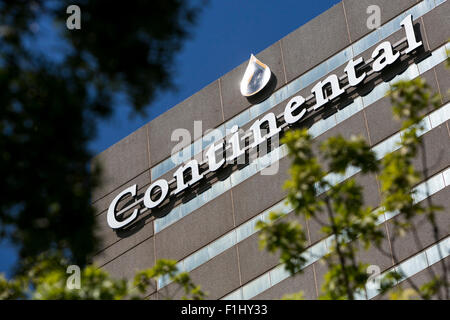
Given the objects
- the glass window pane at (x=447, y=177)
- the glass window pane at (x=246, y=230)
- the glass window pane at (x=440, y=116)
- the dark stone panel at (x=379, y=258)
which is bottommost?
the dark stone panel at (x=379, y=258)

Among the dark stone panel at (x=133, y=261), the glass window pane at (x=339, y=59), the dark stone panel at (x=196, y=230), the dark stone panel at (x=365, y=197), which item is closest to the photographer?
the dark stone panel at (x=365, y=197)

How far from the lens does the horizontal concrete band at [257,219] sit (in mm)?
24906

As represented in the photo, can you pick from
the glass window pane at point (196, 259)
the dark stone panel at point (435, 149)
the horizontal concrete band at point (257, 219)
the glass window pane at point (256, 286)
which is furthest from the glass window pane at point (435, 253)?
the glass window pane at point (196, 259)

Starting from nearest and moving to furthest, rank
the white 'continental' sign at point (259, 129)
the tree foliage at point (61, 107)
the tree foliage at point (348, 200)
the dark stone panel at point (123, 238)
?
the tree foliage at point (61, 107) → the tree foliage at point (348, 200) → the white 'continental' sign at point (259, 129) → the dark stone panel at point (123, 238)

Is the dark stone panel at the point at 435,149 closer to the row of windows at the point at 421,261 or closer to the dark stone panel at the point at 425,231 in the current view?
the dark stone panel at the point at 425,231

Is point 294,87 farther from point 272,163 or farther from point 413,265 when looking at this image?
point 413,265

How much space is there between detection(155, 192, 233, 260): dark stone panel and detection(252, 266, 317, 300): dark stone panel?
342 cm

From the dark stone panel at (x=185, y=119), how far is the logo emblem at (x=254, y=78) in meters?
1.45

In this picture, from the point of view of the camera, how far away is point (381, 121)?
26.1 m

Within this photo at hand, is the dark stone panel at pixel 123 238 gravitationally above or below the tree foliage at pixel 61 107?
above

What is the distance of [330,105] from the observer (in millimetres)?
28016
